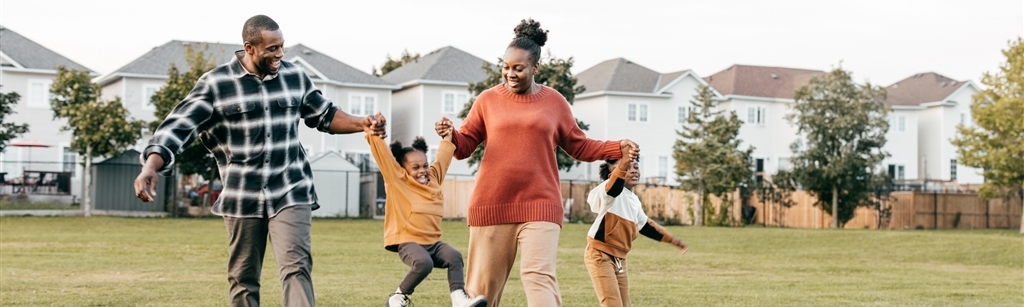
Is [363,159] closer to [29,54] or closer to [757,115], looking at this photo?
[29,54]

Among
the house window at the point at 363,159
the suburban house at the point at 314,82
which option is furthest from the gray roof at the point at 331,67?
the house window at the point at 363,159

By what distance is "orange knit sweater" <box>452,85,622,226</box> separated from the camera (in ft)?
22.7

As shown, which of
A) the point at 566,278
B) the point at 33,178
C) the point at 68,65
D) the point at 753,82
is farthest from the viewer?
the point at 753,82

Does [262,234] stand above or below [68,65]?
below

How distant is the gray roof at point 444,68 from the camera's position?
2237 inches

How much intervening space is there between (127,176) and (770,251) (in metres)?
24.5

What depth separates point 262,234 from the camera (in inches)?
265

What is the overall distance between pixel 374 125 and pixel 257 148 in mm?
652

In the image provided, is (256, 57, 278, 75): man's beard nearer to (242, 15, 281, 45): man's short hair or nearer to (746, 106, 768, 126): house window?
(242, 15, 281, 45): man's short hair

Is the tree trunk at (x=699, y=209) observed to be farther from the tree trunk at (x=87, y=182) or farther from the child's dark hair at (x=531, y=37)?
A: the child's dark hair at (x=531, y=37)

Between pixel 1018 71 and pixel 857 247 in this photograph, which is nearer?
pixel 857 247

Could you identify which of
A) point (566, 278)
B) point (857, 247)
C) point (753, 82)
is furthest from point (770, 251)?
point (753, 82)

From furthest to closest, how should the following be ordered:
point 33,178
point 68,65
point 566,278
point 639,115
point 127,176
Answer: point 639,115, point 68,65, point 33,178, point 127,176, point 566,278

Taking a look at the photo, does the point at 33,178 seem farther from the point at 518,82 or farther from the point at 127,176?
the point at 518,82
